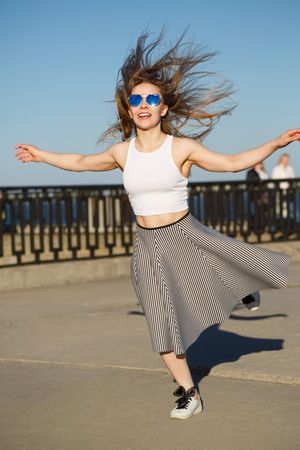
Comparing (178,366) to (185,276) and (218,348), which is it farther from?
(218,348)

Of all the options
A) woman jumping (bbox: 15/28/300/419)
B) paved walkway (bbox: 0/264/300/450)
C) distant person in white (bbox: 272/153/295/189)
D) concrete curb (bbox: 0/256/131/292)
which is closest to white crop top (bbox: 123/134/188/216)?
woman jumping (bbox: 15/28/300/419)

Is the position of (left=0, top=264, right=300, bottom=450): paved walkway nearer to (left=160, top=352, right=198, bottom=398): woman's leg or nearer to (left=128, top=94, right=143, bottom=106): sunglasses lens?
(left=160, top=352, right=198, bottom=398): woman's leg

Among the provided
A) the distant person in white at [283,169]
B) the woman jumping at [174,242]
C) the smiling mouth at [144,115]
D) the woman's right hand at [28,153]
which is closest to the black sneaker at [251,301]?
the woman jumping at [174,242]

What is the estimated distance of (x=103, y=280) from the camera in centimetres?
1301

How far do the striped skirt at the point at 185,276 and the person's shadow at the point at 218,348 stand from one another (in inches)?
29.5

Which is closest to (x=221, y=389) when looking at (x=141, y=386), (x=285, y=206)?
(x=141, y=386)

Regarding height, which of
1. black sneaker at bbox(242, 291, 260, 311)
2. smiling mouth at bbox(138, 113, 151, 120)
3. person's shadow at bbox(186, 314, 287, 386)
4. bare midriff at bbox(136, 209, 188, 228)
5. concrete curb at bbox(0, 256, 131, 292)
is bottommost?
concrete curb at bbox(0, 256, 131, 292)

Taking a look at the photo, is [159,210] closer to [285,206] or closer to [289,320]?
[289,320]

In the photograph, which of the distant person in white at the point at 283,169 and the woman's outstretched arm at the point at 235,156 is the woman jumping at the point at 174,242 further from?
the distant person in white at the point at 283,169

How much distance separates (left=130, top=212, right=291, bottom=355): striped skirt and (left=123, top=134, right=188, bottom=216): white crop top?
121mm

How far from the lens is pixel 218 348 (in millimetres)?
7543

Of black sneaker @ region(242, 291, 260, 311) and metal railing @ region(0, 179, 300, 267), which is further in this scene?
metal railing @ region(0, 179, 300, 267)

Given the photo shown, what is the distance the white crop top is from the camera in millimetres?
5648

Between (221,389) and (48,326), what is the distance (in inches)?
130
